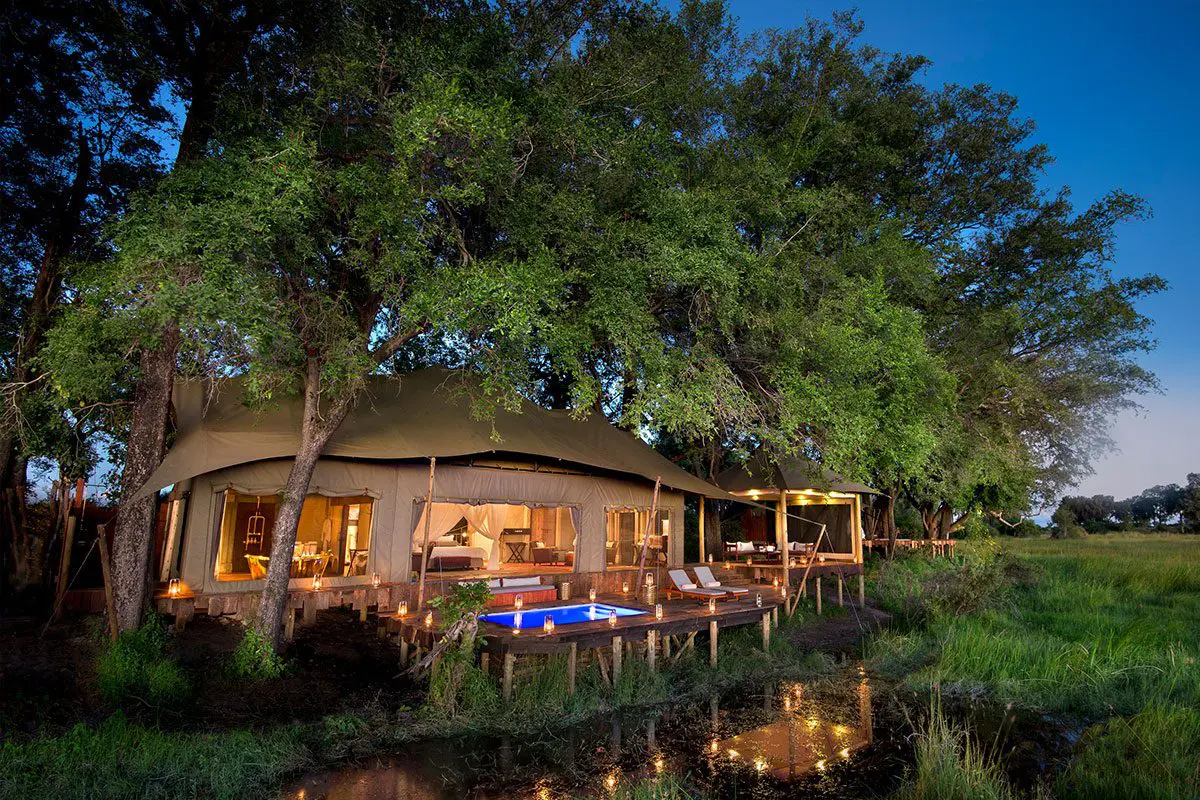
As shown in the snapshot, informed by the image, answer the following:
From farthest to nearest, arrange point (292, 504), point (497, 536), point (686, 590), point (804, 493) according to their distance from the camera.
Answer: point (804, 493) < point (497, 536) < point (686, 590) < point (292, 504)

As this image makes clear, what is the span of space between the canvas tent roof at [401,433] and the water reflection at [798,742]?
4895 mm

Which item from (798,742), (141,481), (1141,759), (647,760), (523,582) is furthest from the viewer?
(523,582)

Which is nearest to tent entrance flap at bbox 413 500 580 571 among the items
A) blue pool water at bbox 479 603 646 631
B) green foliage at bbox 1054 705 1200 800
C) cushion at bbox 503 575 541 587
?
cushion at bbox 503 575 541 587

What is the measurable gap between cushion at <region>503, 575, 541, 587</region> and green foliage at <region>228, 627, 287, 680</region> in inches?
154

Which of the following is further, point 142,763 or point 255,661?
point 255,661

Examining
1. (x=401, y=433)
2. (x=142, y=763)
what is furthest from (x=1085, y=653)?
(x=142, y=763)

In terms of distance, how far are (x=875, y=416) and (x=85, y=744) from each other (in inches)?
429

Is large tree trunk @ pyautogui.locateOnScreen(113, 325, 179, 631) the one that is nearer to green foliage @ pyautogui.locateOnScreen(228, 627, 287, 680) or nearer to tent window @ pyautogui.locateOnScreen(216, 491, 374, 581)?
green foliage @ pyautogui.locateOnScreen(228, 627, 287, 680)

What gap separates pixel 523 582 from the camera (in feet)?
37.3

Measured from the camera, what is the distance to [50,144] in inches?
431

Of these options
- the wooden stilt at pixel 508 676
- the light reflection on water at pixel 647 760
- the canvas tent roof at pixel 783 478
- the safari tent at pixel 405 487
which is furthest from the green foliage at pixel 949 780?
the canvas tent roof at pixel 783 478

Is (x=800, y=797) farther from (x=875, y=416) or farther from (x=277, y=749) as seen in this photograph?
(x=875, y=416)

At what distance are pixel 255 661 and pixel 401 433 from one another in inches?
159

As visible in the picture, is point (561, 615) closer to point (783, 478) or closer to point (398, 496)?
point (398, 496)
